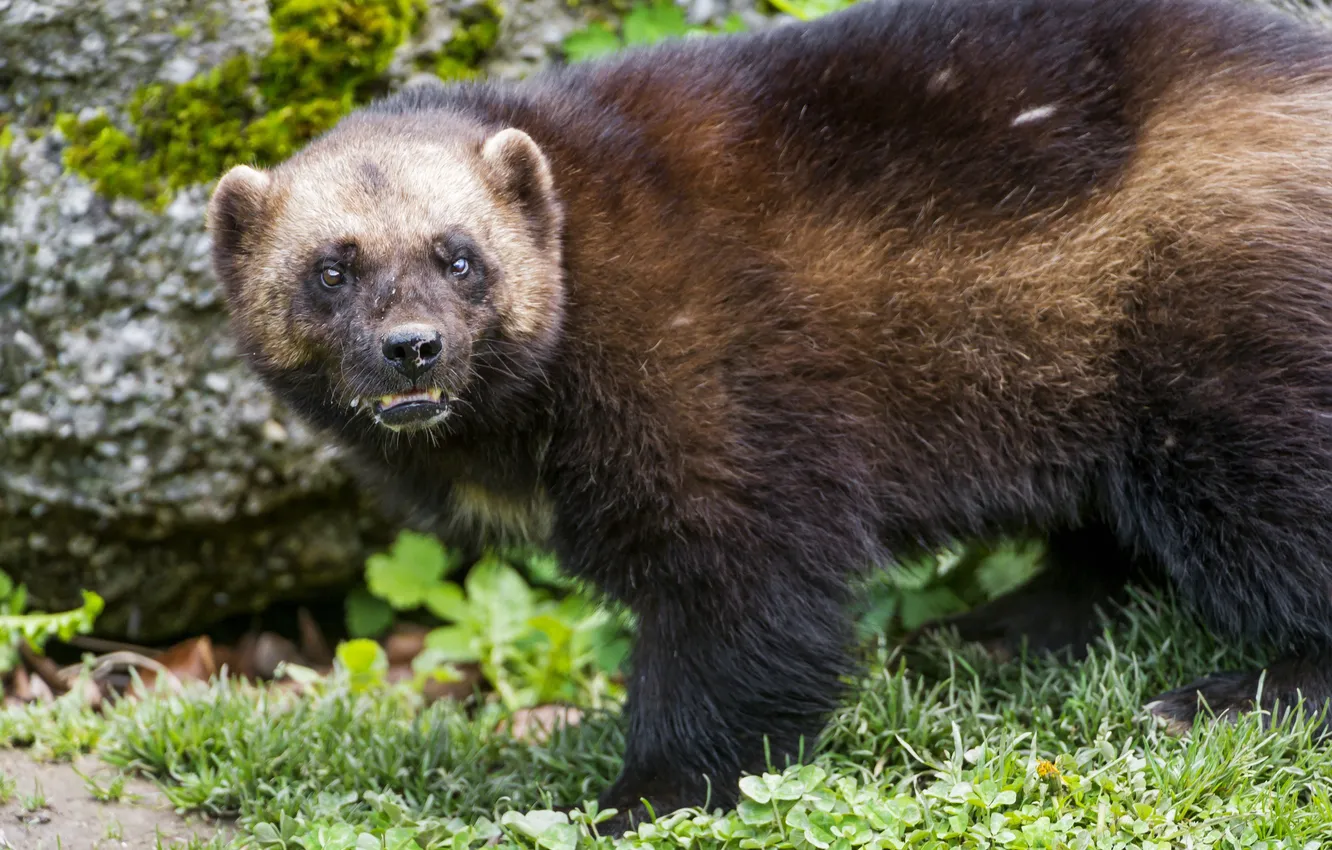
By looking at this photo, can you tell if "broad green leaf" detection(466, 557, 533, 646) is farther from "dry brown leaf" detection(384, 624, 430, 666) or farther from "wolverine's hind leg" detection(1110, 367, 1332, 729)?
"wolverine's hind leg" detection(1110, 367, 1332, 729)

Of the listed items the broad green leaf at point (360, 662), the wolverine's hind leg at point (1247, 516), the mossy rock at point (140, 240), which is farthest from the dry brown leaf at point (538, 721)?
the wolverine's hind leg at point (1247, 516)

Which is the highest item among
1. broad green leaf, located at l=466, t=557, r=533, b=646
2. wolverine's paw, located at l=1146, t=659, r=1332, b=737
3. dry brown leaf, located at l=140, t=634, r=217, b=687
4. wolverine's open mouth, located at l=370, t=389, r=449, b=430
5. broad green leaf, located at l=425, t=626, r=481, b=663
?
wolverine's open mouth, located at l=370, t=389, r=449, b=430

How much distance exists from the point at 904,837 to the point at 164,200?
12.0 feet

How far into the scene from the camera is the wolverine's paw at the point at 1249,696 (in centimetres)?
403

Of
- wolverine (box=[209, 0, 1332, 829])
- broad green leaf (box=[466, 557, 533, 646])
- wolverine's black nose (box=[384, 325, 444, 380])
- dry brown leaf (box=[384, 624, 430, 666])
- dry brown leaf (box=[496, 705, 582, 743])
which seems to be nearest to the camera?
wolverine's black nose (box=[384, 325, 444, 380])

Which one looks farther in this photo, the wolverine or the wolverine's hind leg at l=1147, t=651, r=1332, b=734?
the wolverine's hind leg at l=1147, t=651, r=1332, b=734

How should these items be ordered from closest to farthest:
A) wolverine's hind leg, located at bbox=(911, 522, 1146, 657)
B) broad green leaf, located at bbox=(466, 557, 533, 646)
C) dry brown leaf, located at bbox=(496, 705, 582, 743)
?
1. dry brown leaf, located at bbox=(496, 705, 582, 743)
2. wolverine's hind leg, located at bbox=(911, 522, 1146, 657)
3. broad green leaf, located at bbox=(466, 557, 533, 646)

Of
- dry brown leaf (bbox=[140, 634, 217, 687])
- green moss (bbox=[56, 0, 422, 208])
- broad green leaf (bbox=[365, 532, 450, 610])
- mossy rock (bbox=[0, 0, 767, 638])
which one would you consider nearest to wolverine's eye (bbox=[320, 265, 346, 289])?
mossy rock (bbox=[0, 0, 767, 638])

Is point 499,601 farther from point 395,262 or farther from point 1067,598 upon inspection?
point 395,262

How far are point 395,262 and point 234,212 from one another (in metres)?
0.60

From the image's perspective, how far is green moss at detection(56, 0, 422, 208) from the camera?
17.6ft

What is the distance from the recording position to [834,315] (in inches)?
161

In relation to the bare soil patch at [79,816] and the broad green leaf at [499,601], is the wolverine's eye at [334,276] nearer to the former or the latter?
the bare soil patch at [79,816]

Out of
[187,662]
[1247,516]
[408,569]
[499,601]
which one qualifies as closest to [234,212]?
[408,569]
